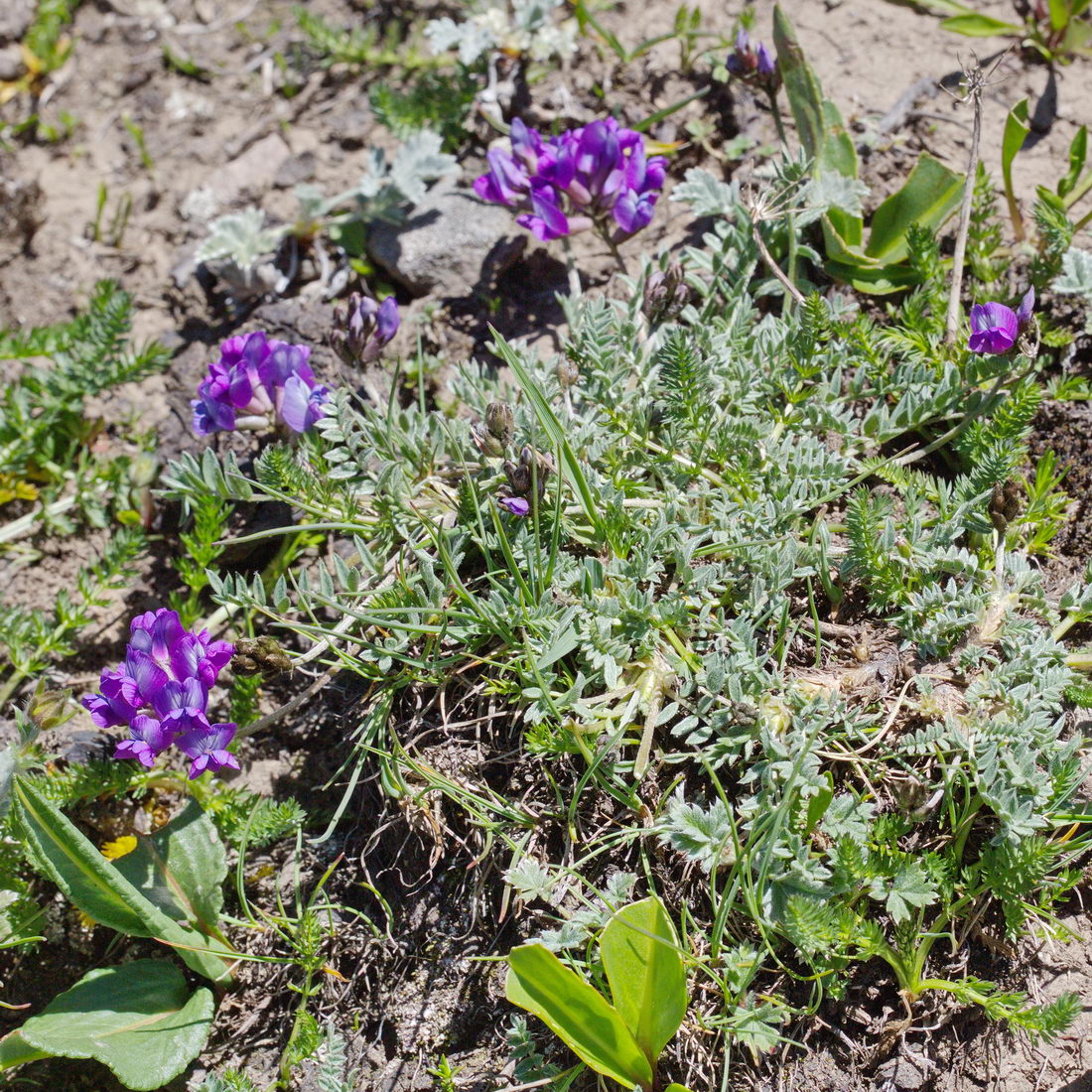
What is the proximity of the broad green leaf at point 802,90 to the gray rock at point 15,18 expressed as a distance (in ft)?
11.5

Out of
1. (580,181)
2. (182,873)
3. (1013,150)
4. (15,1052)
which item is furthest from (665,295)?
(15,1052)

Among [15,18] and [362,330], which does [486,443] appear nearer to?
[362,330]

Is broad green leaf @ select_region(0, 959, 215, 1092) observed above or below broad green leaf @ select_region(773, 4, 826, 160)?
below

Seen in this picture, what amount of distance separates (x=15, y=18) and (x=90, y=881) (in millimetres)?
4139

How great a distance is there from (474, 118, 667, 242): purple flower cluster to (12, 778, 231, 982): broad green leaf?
7.09ft

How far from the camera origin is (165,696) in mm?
2479

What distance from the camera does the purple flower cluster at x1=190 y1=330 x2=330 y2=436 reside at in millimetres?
2934

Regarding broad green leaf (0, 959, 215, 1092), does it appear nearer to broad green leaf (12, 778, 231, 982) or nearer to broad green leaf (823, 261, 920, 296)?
broad green leaf (12, 778, 231, 982)

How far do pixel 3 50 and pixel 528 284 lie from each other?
9.53 ft

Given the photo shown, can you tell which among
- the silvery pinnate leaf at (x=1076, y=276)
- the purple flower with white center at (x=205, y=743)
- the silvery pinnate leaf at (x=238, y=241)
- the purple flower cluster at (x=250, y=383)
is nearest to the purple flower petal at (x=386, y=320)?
the purple flower cluster at (x=250, y=383)

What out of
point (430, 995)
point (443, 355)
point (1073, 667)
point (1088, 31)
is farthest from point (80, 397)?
point (1088, 31)

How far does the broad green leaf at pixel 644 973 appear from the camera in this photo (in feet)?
6.78

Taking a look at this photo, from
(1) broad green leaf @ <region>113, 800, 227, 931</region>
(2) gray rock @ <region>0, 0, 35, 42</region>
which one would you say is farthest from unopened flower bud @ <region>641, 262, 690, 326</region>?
(2) gray rock @ <region>0, 0, 35, 42</region>

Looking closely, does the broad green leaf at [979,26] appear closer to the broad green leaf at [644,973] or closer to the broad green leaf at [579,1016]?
the broad green leaf at [644,973]
